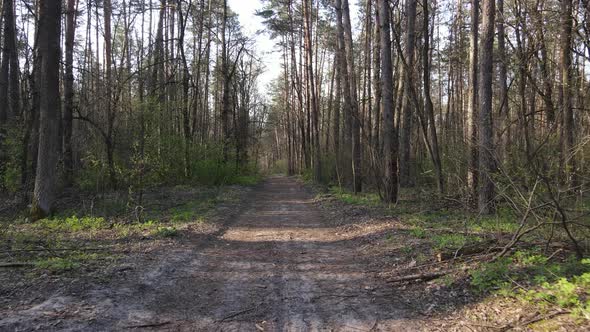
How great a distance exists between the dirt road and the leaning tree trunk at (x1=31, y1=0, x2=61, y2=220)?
5.38 metres

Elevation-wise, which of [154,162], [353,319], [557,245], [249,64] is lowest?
[353,319]

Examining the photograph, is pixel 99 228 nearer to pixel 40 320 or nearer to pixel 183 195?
pixel 40 320

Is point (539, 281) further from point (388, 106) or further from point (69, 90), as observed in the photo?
point (69, 90)

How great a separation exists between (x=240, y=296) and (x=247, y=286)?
1.25 feet

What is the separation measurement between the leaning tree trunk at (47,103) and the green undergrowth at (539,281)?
1027 cm

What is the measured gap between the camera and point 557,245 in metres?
4.88

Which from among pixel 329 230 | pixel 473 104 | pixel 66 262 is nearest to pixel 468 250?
pixel 329 230

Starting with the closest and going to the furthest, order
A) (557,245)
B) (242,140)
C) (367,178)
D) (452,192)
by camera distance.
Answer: (557,245), (452,192), (367,178), (242,140)

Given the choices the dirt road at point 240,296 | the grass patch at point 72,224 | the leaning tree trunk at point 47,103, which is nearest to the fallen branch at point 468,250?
the dirt road at point 240,296

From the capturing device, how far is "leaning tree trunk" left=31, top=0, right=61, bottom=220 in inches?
394

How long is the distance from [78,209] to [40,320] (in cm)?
863

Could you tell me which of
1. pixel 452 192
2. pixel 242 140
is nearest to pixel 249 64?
pixel 242 140

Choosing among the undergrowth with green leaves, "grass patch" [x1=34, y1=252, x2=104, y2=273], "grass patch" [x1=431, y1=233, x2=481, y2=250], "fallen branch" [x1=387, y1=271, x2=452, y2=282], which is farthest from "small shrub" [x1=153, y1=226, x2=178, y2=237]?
"grass patch" [x1=431, y1=233, x2=481, y2=250]

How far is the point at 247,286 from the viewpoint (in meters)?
5.09
